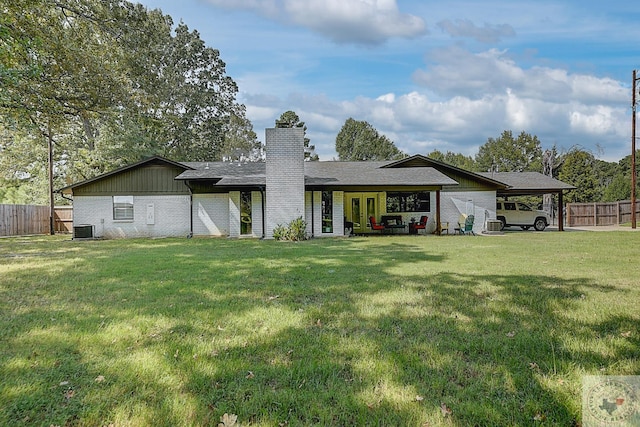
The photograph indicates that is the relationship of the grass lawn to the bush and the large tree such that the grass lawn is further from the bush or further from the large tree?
the bush

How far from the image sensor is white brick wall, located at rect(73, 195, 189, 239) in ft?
66.2

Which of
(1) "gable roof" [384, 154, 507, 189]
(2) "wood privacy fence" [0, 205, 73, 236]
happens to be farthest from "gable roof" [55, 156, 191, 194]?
(1) "gable roof" [384, 154, 507, 189]

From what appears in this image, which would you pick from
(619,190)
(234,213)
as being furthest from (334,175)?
(619,190)

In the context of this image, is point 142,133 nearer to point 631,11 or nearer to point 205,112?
point 205,112

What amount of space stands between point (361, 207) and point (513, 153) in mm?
35835

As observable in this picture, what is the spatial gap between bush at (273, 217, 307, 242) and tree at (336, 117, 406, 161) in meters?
33.3

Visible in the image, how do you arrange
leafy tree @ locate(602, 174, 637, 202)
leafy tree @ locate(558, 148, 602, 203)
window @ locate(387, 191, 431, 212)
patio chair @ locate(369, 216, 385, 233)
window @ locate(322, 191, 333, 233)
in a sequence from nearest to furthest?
1. window @ locate(322, 191, 333, 233)
2. patio chair @ locate(369, 216, 385, 233)
3. window @ locate(387, 191, 431, 212)
4. leafy tree @ locate(602, 174, 637, 202)
5. leafy tree @ locate(558, 148, 602, 203)

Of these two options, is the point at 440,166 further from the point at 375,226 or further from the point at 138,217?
the point at 138,217

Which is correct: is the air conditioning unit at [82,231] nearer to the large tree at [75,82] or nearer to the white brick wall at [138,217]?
the white brick wall at [138,217]

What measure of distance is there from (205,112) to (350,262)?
31.0 m

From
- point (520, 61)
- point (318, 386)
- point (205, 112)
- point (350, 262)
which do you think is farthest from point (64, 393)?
point (205, 112)

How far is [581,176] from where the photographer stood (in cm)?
3784

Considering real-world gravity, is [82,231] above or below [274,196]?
below

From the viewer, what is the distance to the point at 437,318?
14.6ft
